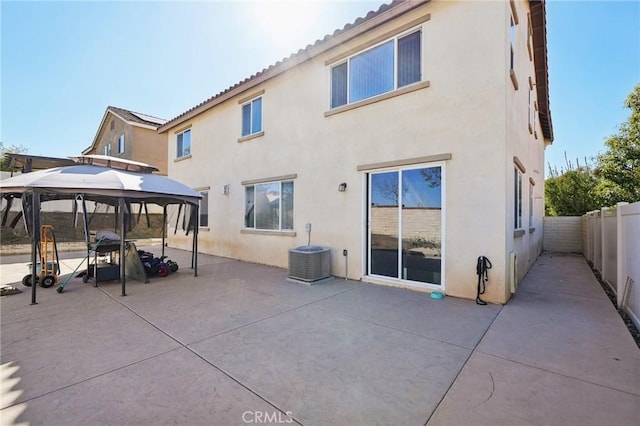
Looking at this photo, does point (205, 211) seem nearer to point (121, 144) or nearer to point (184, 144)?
point (184, 144)

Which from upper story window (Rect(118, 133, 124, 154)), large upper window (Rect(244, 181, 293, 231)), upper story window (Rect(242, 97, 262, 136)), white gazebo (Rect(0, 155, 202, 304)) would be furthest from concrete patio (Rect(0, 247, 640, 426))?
upper story window (Rect(118, 133, 124, 154))

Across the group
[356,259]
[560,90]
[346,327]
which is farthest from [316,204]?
[560,90]

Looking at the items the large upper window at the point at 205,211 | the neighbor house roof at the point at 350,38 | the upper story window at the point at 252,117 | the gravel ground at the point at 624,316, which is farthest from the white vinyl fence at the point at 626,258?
the large upper window at the point at 205,211

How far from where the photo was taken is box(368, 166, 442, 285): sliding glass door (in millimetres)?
6137

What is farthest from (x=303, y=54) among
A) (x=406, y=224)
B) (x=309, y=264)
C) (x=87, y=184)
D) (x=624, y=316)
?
(x=624, y=316)

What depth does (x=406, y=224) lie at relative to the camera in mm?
6449

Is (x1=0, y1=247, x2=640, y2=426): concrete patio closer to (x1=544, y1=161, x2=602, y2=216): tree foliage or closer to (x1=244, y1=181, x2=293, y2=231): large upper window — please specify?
(x1=244, y1=181, x2=293, y2=231): large upper window

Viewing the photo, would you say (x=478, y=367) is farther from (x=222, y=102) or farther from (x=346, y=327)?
(x=222, y=102)

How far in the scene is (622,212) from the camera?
5.30 metres

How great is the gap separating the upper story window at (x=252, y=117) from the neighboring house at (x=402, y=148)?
0.10 meters

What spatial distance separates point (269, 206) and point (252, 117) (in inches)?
133

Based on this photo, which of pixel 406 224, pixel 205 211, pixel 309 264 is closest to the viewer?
pixel 406 224

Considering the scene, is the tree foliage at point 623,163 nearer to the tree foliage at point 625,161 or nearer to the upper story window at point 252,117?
the tree foliage at point 625,161

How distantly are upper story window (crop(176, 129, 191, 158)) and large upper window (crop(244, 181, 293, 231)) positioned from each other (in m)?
Answer: 5.32
